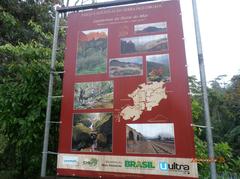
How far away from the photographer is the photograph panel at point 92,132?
3144 millimetres

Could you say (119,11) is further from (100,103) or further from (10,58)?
(10,58)

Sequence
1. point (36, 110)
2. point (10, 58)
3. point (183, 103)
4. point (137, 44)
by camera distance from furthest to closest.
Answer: point (10, 58)
point (36, 110)
point (137, 44)
point (183, 103)

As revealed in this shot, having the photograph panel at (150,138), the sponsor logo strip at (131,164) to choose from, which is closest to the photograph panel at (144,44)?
the photograph panel at (150,138)

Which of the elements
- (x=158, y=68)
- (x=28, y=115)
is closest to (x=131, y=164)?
(x=158, y=68)

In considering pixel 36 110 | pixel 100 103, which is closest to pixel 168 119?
pixel 100 103

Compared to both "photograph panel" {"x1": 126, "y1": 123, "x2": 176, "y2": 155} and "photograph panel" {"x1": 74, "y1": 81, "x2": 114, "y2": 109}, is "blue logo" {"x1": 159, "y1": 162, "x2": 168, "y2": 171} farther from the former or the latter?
"photograph panel" {"x1": 74, "y1": 81, "x2": 114, "y2": 109}

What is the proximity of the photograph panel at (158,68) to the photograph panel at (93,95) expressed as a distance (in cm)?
50

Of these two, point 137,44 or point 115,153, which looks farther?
point 137,44

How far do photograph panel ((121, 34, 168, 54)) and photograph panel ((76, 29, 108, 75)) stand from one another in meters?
0.27

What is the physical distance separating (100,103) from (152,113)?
2.14ft

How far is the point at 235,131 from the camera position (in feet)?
58.7

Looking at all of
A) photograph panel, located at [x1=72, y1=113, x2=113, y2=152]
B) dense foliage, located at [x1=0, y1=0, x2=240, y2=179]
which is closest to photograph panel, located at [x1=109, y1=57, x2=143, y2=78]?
photograph panel, located at [x1=72, y1=113, x2=113, y2=152]

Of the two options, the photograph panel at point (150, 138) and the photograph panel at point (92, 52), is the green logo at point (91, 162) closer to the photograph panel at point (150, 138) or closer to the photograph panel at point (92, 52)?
the photograph panel at point (150, 138)

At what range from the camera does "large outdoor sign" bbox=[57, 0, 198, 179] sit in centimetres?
291
